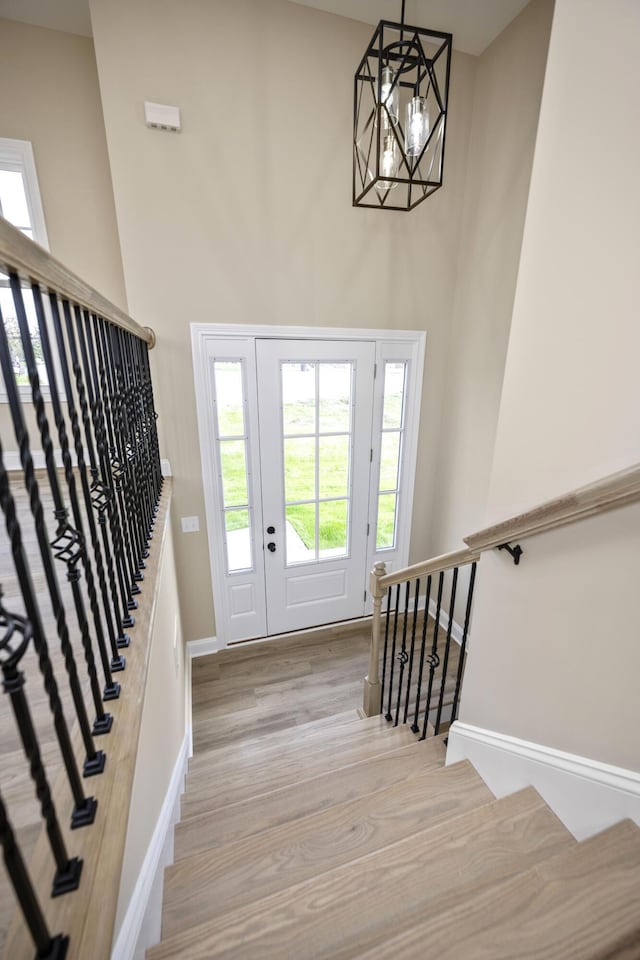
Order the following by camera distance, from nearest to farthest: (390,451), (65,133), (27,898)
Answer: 1. (27,898)
2. (65,133)
3. (390,451)

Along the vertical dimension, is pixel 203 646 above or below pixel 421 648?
below

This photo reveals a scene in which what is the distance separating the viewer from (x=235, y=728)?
2.55m

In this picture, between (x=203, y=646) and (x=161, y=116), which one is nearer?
(x=161, y=116)

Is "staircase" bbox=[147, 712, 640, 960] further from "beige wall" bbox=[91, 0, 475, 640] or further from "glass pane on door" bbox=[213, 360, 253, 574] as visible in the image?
"beige wall" bbox=[91, 0, 475, 640]

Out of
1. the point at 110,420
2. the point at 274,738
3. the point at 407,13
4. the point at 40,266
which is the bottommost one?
the point at 274,738

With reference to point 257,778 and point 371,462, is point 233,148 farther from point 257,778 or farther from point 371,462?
point 257,778

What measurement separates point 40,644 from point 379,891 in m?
1.17

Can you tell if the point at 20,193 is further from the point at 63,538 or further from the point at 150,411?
the point at 63,538

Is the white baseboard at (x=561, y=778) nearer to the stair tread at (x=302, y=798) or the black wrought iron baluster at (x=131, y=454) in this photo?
the stair tread at (x=302, y=798)

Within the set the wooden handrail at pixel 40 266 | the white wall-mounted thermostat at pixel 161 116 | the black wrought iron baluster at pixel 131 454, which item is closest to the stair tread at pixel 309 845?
the black wrought iron baluster at pixel 131 454

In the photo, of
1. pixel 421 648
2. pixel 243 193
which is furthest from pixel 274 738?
pixel 243 193

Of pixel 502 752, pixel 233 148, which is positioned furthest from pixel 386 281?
pixel 502 752

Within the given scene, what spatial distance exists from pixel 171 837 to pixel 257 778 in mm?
593

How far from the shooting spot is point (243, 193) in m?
2.44
